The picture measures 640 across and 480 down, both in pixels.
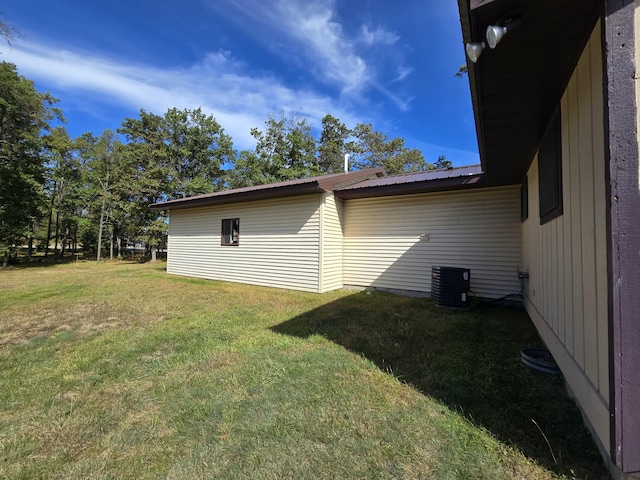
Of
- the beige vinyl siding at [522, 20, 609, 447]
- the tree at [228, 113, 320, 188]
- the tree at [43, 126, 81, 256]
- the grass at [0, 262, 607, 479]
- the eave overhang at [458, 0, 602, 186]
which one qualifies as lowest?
the grass at [0, 262, 607, 479]

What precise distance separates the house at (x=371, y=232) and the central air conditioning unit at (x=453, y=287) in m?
1.07

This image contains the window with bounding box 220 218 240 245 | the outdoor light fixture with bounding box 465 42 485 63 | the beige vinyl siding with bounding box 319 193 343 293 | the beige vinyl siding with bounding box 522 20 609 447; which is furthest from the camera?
the window with bounding box 220 218 240 245

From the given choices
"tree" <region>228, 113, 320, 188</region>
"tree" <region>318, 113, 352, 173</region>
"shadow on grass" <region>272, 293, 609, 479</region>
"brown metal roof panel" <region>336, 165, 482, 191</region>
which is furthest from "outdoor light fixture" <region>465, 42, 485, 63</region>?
"tree" <region>318, 113, 352, 173</region>

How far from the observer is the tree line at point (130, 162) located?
13.6 metres

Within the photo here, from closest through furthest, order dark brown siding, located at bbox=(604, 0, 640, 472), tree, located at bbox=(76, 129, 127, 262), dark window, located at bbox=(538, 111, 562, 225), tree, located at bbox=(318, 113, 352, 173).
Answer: dark brown siding, located at bbox=(604, 0, 640, 472) → dark window, located at bbox=(538, 111, 562, 225) → tree, located at bbox=(76, 129, 127, 262) → tree, located at bbox=(318, 113, 352, 173)

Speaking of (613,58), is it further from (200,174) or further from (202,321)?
(200,174)

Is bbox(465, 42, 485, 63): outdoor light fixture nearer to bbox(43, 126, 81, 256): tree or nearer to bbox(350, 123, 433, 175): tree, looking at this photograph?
bbox(43, 126, 81, 256): tree

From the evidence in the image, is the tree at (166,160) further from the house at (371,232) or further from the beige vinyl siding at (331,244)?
the beige vinyl siding at (331,244)

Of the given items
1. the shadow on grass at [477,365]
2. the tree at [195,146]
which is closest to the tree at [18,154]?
the tree at [195,146]

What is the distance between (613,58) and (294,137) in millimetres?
22969

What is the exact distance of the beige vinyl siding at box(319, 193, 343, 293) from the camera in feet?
24.1

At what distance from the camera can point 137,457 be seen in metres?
1.68

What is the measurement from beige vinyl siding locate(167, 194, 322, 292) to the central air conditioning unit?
119 inches

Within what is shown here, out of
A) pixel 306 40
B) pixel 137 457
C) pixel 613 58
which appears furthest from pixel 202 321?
pixel 306 40
